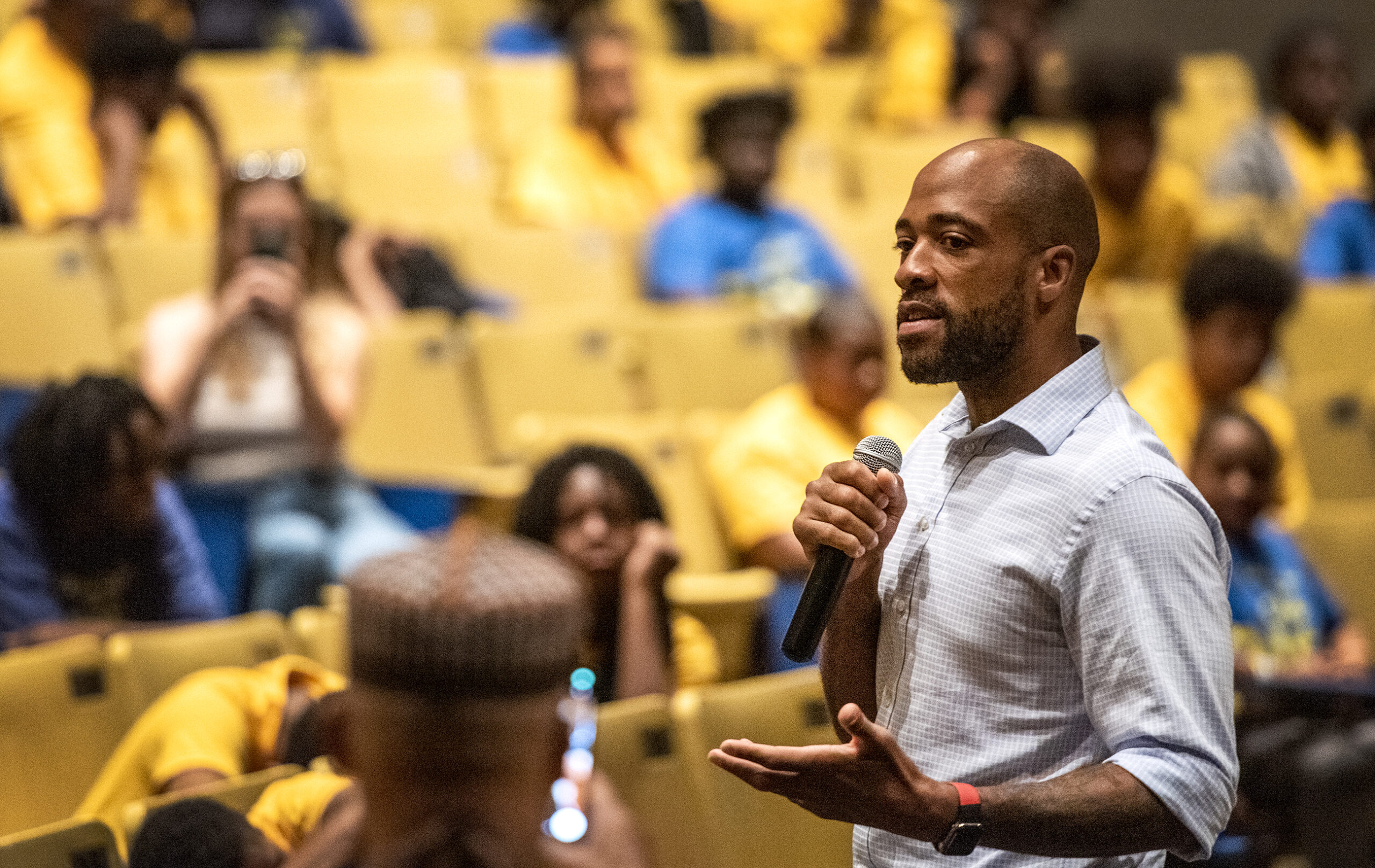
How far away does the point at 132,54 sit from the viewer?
2.12 meters

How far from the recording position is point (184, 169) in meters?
2.30

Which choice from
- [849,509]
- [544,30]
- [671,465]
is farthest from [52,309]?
[849,509]

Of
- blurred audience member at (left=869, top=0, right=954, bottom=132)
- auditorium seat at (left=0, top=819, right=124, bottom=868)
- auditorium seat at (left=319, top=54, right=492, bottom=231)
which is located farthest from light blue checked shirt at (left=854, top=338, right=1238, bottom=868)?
blurred audience member at (left=869, top=0, right=954, bottom=132)

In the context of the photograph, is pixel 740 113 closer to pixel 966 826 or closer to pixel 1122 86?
pixel 1122 86

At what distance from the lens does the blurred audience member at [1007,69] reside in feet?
10.7

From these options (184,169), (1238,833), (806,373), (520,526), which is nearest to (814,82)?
(184,169)

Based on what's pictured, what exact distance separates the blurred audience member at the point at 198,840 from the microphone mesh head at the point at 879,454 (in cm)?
34

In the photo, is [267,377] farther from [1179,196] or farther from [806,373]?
[1179,196]

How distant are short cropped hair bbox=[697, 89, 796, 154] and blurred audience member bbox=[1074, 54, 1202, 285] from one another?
20.6 inches

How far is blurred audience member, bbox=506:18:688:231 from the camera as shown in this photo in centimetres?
244

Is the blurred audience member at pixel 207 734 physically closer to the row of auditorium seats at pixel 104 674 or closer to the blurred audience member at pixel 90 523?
the row of auditorium seats at pixel 104 674

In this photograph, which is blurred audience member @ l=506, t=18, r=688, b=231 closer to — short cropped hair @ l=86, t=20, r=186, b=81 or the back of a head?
short cropped hair @ l=86, t=20, r=186, b=81

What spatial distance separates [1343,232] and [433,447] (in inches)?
68.7

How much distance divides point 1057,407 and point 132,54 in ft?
6.13
